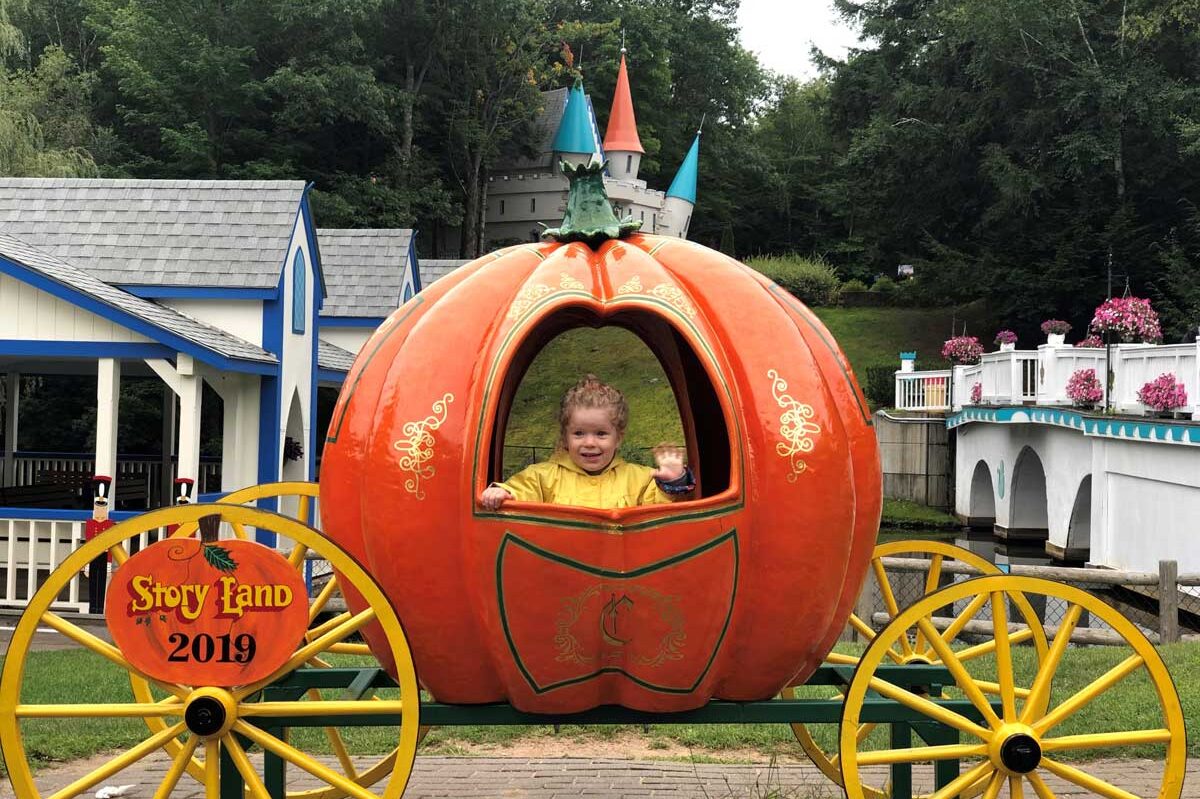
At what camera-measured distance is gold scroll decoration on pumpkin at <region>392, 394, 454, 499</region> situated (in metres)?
4.07

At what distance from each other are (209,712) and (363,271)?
724 inches

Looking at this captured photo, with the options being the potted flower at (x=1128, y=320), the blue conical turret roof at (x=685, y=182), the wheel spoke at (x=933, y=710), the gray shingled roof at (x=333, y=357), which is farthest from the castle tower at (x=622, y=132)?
the wheel spoke at (x=933, y=710)

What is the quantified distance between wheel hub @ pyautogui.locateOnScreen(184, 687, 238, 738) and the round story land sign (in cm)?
4

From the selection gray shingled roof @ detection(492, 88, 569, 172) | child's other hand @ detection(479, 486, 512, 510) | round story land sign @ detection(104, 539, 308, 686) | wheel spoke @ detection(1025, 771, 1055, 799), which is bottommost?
wheel spoke @ detection(1025, 771, 1055, 799)

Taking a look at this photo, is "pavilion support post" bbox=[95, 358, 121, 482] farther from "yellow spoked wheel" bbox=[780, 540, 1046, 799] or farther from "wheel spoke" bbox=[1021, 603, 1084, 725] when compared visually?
"wheel spoke" bbox=[1021, 603, 1084, 725]

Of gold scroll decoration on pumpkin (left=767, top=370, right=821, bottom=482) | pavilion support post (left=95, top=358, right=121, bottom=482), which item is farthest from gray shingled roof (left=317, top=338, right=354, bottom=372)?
gold scroll decoration on pumpkin (left=767, top=370, right=821, bottom=482)

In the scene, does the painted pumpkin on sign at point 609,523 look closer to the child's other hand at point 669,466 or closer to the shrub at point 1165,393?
the child's other hand at point 669,466

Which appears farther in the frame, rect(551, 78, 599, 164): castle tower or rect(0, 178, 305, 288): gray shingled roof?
rect(551, 78, 599, 164): castle tower

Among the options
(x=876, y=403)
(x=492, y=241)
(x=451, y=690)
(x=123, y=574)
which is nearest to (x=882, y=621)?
(x=451, y=690)

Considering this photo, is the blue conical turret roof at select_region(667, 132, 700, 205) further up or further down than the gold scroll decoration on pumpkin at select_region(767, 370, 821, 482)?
further up

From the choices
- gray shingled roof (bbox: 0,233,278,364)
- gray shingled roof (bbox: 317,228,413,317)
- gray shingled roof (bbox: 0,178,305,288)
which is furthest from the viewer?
gray shingled roof (bbox: 317,228,413,317)

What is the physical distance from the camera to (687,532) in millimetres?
3961

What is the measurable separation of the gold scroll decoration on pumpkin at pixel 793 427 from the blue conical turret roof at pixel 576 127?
48.0 meters

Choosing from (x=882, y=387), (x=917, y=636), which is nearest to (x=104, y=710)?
(x=917, y=636)
